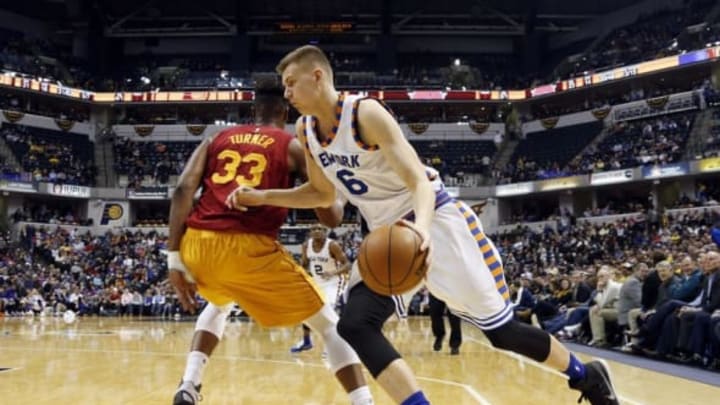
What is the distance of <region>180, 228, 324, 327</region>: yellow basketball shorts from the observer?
3.32m

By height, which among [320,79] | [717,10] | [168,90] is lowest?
[320,79]

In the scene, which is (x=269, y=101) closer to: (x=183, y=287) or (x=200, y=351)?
(x=183, y=287)

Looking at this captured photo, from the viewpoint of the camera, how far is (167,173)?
3209 cm

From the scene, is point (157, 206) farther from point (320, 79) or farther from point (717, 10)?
point (320, 79)

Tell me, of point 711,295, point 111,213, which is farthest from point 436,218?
point 111,213

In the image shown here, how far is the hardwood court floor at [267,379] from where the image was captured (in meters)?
4.65

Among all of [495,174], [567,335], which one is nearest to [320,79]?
[567,335]

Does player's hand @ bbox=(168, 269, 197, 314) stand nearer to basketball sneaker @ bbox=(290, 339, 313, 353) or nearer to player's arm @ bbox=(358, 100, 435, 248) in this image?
player's arm @ bbox=(358, 100, 435, 248)

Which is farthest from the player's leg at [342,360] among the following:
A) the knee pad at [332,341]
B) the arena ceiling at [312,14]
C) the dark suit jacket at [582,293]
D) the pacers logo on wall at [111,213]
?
the arena ceiling at [312,14]

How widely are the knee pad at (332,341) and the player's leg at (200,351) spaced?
59 cm

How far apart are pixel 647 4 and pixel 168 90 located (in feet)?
84.7

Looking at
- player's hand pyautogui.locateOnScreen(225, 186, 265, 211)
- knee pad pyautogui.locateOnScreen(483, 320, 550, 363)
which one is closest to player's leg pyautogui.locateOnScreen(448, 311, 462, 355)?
knee pad pyautogui.locateOnScreen(483, 320, 550, 363)

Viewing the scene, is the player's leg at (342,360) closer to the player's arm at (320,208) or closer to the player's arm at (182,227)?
the player's arm at (320,208)

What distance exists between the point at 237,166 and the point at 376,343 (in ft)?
4.72
